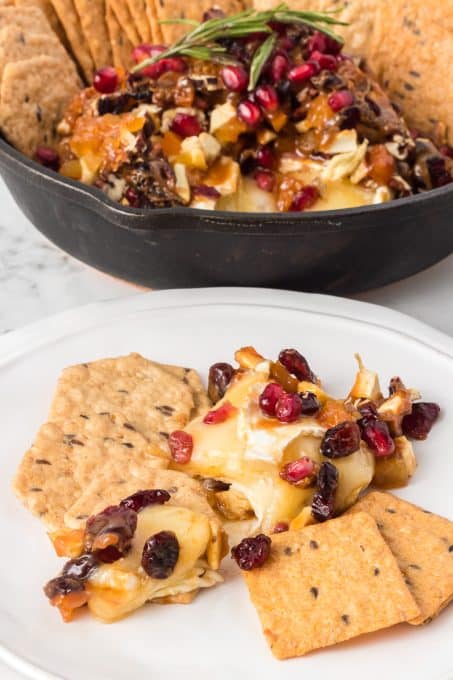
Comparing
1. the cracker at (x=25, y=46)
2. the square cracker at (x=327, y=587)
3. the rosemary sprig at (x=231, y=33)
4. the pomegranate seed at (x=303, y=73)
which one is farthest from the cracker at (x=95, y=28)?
the square cracker at (x=327, y=587)

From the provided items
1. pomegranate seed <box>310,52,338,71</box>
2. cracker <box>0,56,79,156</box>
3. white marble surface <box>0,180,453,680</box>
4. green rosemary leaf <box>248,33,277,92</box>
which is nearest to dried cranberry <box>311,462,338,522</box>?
white marble surface <box>0,180,453,680</box>

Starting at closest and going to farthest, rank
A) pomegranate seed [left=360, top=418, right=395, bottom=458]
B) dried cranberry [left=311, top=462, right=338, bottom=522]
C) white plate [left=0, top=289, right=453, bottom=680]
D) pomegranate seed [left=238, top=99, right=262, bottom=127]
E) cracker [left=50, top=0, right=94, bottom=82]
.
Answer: white plate [left=0, top=289, right=453, bottom=680]
dried cranberry [left=311, top=462, right=338, bottom=522]
pomegranate seed [left=360, top=418, right=395, bottom=458]
pomegranate seed [left=238, top=99, right=262, bottom=127]
cracker [left=50, top=0, right=94, bottom=82]

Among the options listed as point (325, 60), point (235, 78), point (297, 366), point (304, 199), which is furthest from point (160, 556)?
point (325, 60)

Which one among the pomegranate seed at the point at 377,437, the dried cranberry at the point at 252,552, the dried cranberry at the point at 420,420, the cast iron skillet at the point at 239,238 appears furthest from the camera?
the cast iron skillet at the point at 239,238

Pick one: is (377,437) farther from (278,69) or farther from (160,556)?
(278,69)

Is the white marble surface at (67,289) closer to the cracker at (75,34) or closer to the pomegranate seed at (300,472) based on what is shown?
the cracker at (75,34)

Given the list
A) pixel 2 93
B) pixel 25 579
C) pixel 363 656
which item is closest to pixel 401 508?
pixel 363 656

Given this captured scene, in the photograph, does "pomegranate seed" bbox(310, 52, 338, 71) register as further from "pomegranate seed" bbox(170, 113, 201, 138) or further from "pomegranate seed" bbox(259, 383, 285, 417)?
"pomegranate seed" bbox(259, 383, 285, 417)

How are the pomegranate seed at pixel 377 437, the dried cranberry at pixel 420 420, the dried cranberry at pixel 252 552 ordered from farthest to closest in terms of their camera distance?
the dried cranberry at pixel 420 420 → the pomegranate seed at pixel 377 437 → the dried cranberry at pixel 252 552
